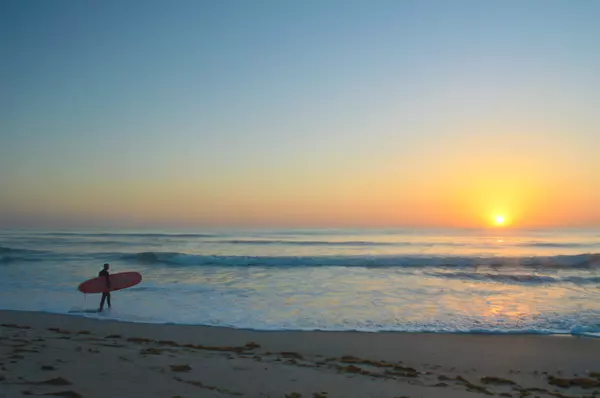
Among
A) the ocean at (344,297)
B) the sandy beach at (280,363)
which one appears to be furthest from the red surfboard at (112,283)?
the sandy beach at (280,363)

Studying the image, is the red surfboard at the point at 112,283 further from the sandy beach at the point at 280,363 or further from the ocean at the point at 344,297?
the sandy beach at the point at 280,363

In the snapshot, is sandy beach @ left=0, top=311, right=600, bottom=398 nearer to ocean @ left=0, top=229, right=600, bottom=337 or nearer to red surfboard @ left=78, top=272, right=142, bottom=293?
ocean @ left=0, top=229, right=600, bottom=337

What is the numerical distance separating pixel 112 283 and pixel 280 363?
8843 mm

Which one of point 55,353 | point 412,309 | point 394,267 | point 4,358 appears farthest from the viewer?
point 394,267

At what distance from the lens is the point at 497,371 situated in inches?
262

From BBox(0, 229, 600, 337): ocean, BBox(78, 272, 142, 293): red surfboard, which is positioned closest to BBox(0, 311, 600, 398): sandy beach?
BBox(0, 229, 600, 337): ocean

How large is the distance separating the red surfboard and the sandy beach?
2.79m

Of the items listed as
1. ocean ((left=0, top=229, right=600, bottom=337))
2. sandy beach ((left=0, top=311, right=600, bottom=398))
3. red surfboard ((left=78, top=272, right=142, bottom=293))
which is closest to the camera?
sandy beach ((left=0, top=311, right=600, bottom=398))

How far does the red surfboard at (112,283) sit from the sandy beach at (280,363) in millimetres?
2787

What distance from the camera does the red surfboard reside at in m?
12.5

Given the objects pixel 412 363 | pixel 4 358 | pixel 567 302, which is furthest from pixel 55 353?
pixel 567 302

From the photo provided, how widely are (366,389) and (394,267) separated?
21.0m

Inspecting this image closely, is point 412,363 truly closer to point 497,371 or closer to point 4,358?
point 497,371

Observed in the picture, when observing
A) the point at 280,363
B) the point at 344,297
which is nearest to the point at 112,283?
the point at 344,297
